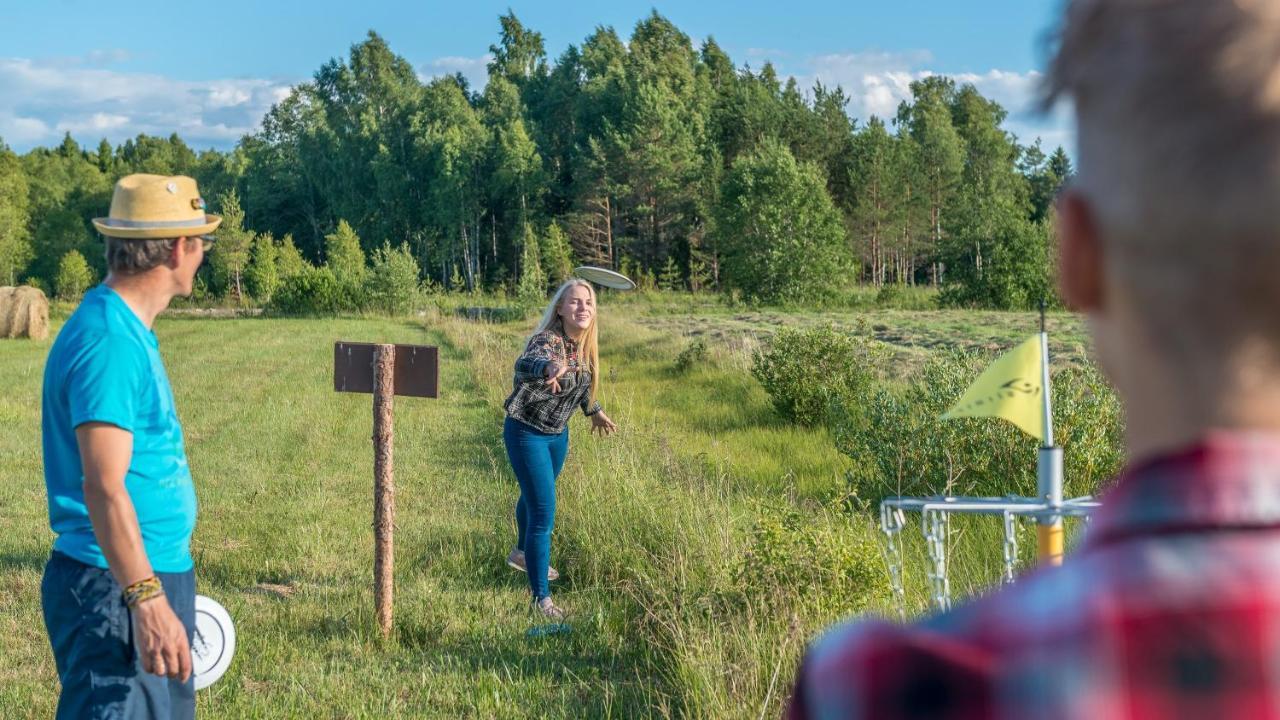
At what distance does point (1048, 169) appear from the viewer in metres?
79.4

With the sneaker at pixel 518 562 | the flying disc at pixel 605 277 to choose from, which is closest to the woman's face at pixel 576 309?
the flying disc at pixel 605 277

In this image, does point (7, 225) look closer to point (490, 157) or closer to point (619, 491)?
point (490, 157)

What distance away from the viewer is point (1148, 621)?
71 cm

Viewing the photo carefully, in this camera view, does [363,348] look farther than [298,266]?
No

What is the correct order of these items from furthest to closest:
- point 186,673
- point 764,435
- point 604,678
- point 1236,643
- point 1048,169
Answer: point 1048,169 < point 764,435 < point 604,678 < point 186,673 < point 1236,643

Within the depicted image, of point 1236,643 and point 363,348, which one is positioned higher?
point 363,348

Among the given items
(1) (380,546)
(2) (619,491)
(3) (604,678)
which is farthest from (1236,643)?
(2) (619,491)

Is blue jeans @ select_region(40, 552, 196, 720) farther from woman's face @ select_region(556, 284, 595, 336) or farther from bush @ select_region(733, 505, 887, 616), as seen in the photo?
woman's face @ select_region(556, 284, 595, 336)

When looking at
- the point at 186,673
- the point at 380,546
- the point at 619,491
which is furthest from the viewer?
the point at 619,491

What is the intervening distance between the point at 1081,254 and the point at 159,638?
9.59ft

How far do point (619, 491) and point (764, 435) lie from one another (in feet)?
15.7

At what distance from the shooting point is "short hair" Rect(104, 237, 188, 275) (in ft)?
10.7

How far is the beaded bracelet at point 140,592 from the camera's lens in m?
3.06

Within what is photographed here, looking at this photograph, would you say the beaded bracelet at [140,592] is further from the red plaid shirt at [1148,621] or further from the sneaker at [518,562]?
the sneaker at [518,562]
